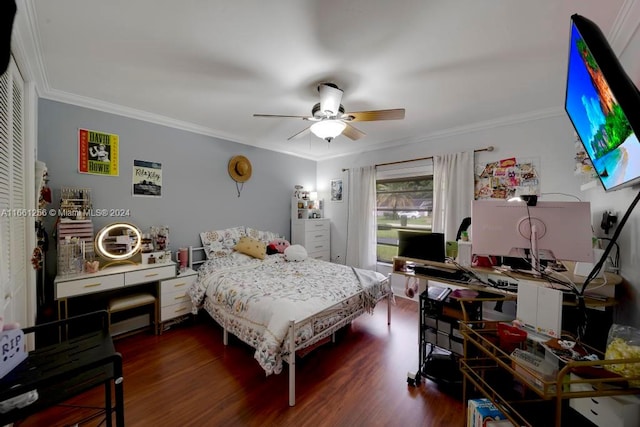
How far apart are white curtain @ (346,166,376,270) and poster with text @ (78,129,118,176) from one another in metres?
3.45

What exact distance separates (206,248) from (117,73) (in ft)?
7.10

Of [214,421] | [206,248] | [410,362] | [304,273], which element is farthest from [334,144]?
[214,421]

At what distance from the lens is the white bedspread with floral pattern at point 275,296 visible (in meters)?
1.89

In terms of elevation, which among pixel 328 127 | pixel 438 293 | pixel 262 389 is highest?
pixel 328 127

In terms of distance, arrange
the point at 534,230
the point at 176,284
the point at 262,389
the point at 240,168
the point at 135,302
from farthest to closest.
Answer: the point at 240,168
the point at 176,284
the point at 135,302
the point at 262,389
the point at 534,230

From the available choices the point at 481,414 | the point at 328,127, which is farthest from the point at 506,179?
the point at 481,414

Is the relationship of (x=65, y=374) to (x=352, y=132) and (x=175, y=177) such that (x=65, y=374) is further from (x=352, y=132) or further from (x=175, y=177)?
(x=175, y=177)

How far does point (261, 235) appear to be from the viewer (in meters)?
4.09

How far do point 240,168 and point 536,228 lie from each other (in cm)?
365

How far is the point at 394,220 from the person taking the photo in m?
4.28

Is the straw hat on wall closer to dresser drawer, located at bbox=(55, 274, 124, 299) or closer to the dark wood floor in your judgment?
dresser drawer, located at bbox=(55, 274, 124, 299)

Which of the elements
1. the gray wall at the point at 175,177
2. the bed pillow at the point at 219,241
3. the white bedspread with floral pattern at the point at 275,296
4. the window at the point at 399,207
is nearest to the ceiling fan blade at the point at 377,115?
the white bedspread with floral pattern at the point at 275,296

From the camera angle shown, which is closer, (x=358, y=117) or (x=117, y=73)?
(x=117, y=73)

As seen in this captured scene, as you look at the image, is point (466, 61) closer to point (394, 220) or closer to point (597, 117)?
point (597, 117)
